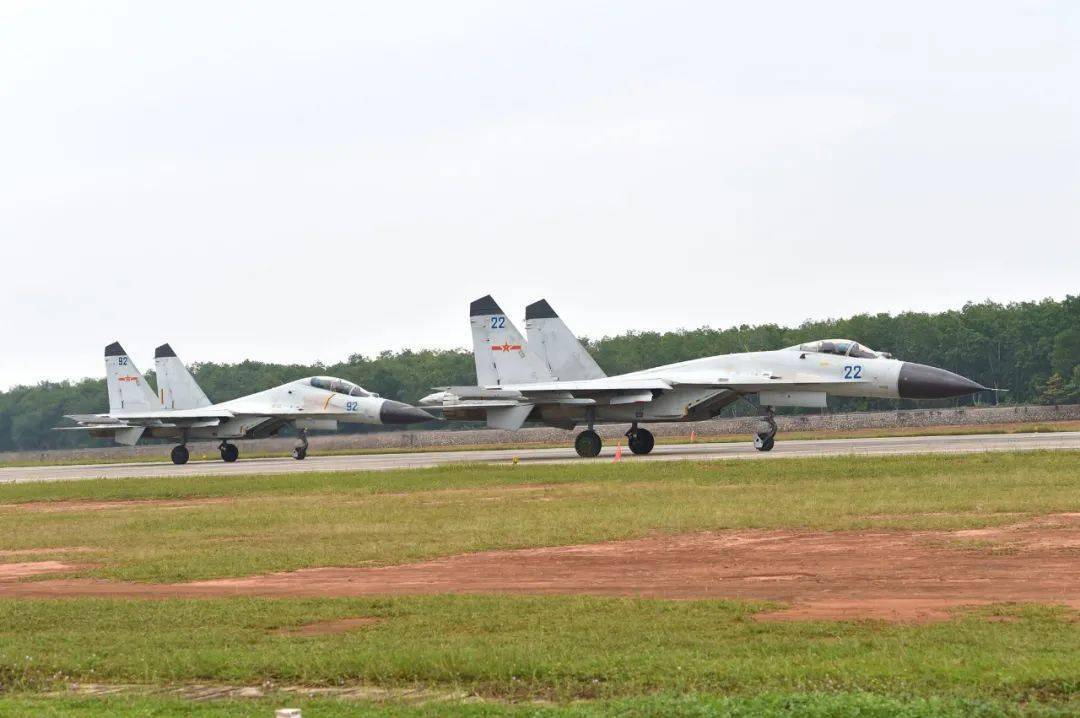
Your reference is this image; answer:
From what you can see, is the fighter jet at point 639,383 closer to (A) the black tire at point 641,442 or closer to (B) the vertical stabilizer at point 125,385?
(A) the black tire at point 641,442

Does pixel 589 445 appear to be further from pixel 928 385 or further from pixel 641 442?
pixel 928 385

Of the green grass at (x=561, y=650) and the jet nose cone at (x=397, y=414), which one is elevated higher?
the jet nose cone at (x=397, y=414)

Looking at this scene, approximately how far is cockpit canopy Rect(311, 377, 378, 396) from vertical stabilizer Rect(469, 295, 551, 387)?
829 centimetres

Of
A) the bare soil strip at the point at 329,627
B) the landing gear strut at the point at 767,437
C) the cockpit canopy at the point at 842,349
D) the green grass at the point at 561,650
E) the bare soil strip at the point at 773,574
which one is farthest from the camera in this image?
the landing gear strut at the point at 767,437

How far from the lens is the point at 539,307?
136ft

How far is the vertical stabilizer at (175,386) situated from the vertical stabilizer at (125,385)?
626 mm

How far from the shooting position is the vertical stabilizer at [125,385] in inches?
2261

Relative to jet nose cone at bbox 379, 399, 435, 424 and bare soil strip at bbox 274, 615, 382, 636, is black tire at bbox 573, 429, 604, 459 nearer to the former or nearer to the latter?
jet nose cone at bbox 379, 399, 435, 424

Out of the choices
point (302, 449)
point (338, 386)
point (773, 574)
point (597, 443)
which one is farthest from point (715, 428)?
point (773, 574)

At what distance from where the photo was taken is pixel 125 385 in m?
57.7

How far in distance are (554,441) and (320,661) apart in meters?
52.6

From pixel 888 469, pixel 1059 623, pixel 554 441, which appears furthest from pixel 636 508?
pixel 554 441

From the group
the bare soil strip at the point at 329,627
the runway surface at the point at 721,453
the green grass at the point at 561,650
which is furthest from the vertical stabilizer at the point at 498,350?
the bare soil strip at the point at 329,627

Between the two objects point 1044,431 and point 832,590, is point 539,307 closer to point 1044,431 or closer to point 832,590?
point 1044,431
